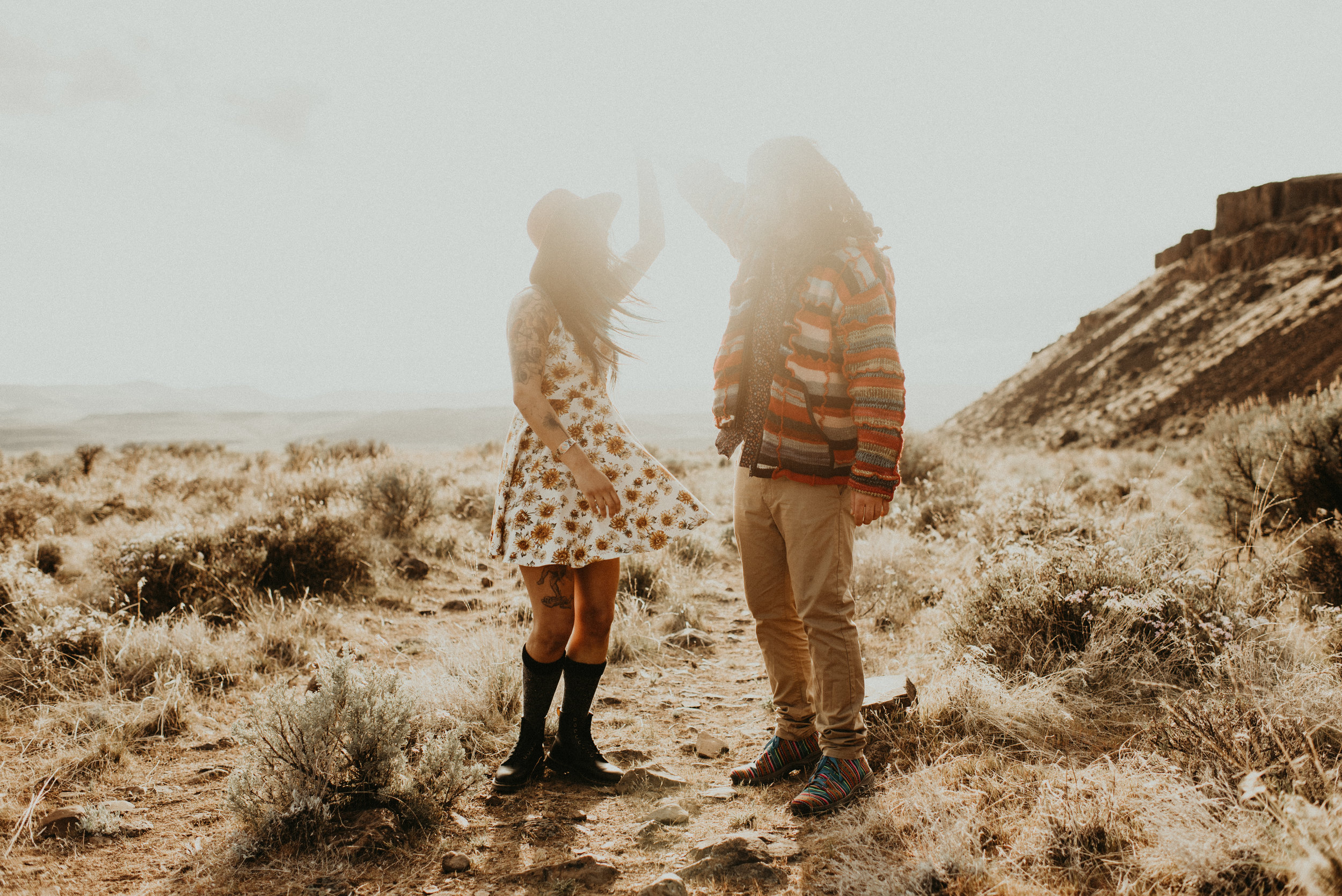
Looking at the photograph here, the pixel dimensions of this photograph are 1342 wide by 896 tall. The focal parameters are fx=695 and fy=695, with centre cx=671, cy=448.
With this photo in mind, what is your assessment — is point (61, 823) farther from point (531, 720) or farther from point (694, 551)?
point (694, 551)

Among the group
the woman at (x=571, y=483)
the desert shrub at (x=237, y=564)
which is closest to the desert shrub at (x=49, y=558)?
the desert shrub at (x=237, y=564)

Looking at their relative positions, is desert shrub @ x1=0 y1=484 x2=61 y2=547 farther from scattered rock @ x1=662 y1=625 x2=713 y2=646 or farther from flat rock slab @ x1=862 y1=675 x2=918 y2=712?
flat rock slab @ x1=862 y1=675 x2=918 y2=712

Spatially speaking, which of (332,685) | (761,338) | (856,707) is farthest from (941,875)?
(332,685)

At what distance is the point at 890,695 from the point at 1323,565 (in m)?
3.20

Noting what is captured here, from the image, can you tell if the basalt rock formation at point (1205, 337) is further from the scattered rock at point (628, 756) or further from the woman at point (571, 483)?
the woman at point (571, 483)

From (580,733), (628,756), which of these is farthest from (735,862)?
(628,756)

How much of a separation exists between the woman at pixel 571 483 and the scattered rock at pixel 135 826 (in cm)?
124

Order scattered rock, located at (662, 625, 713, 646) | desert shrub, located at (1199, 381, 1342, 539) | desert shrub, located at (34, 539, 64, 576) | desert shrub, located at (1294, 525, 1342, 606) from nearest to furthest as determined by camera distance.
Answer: desert shrub, located at (1294, 525, 1342, 606)
scattered rock, located at (662, 625, 713, 646)
desert shrub, located at (1199, 381, 1342, 539)
desert shrub, located at (34, 539, 64, 576)

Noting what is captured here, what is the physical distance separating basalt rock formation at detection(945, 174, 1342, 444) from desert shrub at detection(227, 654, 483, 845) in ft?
74.2

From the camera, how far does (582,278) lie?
2.70 m

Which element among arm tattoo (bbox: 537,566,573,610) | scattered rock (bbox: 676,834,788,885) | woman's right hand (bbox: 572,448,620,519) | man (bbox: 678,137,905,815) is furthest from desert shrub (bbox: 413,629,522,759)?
man (bbox: 678,137,905,815)

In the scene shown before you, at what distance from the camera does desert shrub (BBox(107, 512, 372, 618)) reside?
15.7 ft

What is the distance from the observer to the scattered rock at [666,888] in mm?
2021

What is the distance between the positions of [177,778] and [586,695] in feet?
5.74
